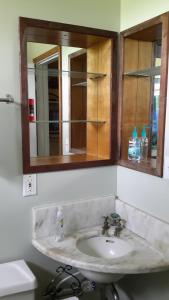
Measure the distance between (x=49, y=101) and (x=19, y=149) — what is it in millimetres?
434

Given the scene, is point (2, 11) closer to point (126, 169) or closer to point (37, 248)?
point (126, 169)

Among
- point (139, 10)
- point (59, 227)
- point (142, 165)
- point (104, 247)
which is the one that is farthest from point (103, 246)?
point (139, 10)

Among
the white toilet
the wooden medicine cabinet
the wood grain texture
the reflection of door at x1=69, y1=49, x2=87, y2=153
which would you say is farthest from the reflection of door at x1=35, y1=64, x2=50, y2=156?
the white toilet

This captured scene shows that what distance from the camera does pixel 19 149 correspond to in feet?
5.22

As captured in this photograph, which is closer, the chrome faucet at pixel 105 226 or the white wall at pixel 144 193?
the white wall at pixel 144 193

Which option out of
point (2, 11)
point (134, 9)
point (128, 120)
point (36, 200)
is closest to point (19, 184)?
point (36, 200)

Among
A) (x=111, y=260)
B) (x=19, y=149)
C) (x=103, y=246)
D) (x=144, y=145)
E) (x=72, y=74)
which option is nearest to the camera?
(x=111, y=260)

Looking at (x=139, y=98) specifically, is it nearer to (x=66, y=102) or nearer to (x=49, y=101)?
(x=66, y=102)

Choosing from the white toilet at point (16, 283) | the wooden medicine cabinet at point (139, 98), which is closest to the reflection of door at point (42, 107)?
the wooden medicine cabinet at point (139, 98)

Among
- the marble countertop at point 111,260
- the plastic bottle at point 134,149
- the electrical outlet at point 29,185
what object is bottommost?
the marble countertop at point 111,260

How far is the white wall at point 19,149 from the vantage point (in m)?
1.51

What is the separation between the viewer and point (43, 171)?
1.66 metres

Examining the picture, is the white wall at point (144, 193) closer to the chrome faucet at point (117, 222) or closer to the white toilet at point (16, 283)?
the chrome faucet at point (117, 222)

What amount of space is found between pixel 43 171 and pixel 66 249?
46cm
